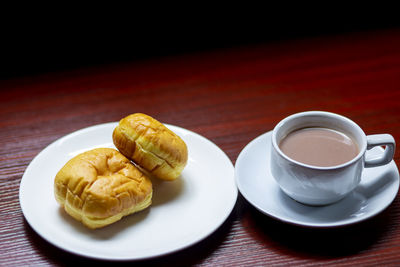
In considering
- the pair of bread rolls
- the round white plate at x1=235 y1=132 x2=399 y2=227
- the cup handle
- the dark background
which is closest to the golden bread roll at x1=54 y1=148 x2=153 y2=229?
the pair of bread rolls

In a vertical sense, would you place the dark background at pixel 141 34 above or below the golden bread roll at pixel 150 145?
below

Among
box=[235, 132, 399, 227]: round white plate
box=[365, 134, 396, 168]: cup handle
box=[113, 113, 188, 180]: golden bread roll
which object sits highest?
box=[365, 134, 396, 168]: cup handle

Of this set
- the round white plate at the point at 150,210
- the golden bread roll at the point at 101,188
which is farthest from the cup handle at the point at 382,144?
the golden bread roll at the point at 101,188

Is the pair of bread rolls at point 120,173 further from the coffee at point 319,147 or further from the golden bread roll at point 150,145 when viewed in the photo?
the coffee at point 319,147

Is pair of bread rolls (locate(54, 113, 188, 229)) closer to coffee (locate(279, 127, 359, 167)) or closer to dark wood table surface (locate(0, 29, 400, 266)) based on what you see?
dark wood table surface (locate(0, 29, 400, 266))

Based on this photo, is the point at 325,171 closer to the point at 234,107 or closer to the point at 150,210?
the point at 150,210

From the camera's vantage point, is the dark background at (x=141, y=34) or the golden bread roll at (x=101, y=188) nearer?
the golden bread roll at (x=101, y=188)

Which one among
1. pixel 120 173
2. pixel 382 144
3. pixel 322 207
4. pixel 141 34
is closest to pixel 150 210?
pixel 120 173

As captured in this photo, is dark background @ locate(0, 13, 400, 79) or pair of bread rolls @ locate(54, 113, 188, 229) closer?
pair of bread rolls @ locate(54, 113, 188, 229)
